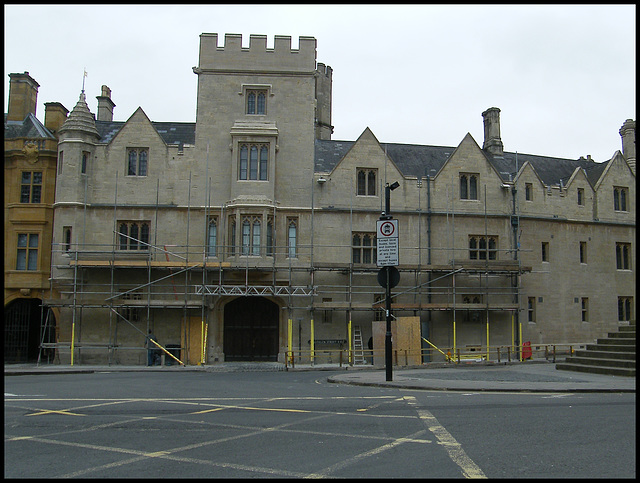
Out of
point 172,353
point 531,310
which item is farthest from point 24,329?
point 531,310

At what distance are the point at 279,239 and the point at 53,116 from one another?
13.7 meters

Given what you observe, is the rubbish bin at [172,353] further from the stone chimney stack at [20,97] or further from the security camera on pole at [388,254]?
the stone chimney stack at [20,97]

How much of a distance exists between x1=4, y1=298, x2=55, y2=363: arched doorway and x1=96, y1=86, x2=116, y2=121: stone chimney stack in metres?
12.6

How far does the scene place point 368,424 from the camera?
10.3 metres

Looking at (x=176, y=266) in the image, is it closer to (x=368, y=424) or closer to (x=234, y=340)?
(x=234, y=340)

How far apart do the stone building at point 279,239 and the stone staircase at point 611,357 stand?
8222 millimetres

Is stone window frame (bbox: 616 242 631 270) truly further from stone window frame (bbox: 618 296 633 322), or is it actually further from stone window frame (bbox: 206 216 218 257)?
stone window frame (bbox: 206 216 218 257)

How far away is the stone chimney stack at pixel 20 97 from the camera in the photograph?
32.3m

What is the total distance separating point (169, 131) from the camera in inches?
1350

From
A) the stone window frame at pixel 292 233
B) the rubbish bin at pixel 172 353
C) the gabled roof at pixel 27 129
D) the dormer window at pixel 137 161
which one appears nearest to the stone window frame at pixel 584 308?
the stone window frame at pixel 292 233

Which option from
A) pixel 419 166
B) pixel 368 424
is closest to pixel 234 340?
pixel 419 166

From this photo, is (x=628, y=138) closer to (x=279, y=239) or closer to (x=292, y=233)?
(x=292, y=233)

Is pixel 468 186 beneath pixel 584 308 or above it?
above

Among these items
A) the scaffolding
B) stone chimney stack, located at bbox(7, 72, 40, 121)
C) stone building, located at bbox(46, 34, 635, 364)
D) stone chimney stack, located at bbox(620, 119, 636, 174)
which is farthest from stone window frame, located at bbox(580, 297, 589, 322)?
stone chimney stack, located at bbox(7, 72, 40, 121)
